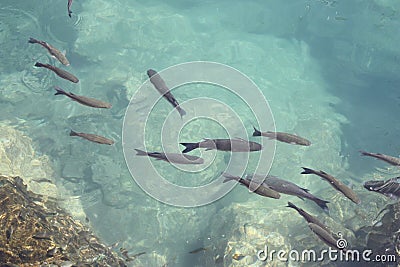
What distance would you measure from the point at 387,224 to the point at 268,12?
2403 cm

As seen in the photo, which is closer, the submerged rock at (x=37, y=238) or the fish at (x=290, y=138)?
the submerged rock at (x=37, y=238)

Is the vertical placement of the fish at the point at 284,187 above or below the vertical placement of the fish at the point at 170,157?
above

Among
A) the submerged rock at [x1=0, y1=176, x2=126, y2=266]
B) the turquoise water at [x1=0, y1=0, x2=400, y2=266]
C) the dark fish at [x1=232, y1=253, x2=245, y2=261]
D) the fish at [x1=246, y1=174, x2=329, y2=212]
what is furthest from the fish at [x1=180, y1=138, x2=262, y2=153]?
the turquoise water at [x1=0, y1=0, x2=400, y2=266]

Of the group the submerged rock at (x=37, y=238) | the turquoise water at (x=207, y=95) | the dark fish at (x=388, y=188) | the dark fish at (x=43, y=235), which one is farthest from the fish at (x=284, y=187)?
the turquoise water at (x=207, y=95)

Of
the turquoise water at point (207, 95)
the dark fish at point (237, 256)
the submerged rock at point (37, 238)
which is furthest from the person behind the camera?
the turquoise water at point (207, 95)

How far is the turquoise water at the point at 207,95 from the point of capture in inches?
332

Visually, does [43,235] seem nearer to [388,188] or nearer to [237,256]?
[237,256]

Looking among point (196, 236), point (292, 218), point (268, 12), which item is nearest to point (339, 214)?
point (292, 218)

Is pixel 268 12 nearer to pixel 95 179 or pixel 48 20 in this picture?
pixel 48 20

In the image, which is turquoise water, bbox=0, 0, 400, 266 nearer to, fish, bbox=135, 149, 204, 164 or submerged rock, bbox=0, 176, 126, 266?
submerged rock, bbox=0, 176, 126, 266

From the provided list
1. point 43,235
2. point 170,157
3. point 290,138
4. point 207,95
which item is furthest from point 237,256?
point 207,95

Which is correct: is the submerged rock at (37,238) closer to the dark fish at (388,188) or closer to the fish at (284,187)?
the fish at (284,187)

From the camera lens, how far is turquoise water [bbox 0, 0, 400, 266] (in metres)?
8.43

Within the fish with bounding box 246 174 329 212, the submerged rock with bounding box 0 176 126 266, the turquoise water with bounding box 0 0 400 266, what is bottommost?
the turquoise water with bounding box 0 0 400 266
